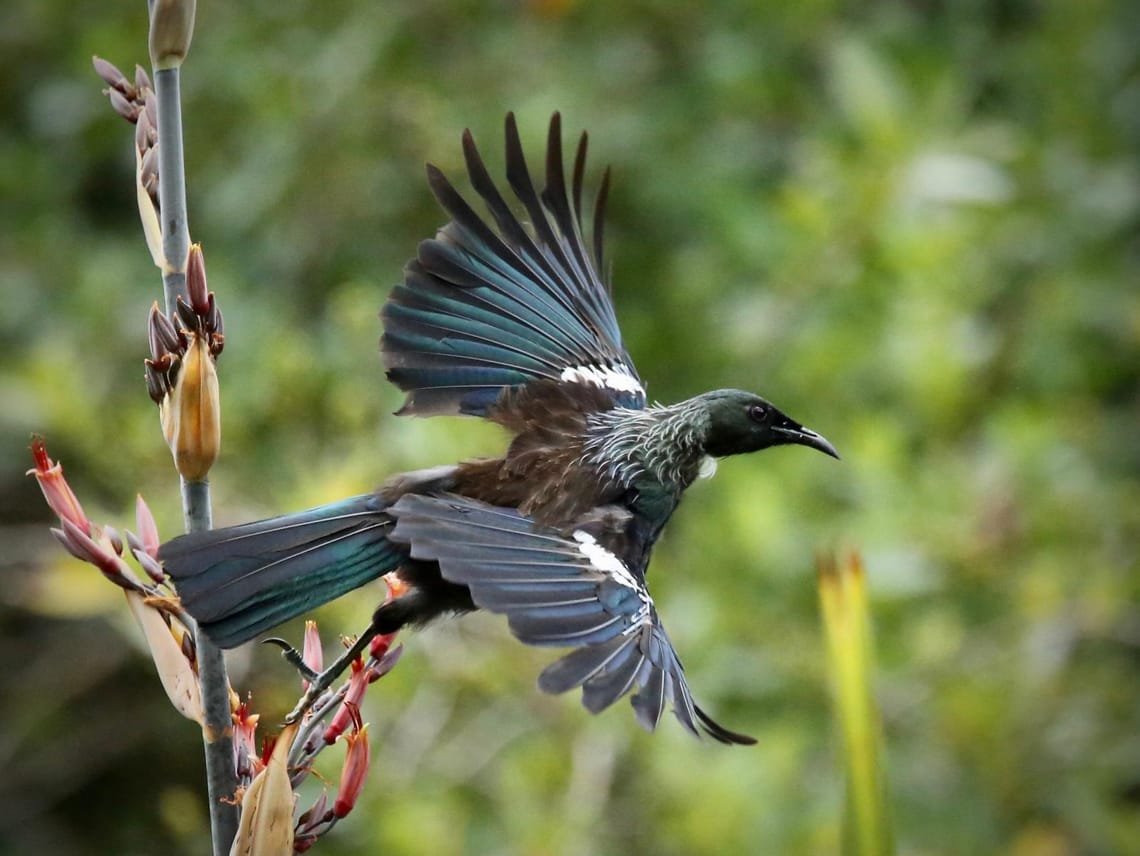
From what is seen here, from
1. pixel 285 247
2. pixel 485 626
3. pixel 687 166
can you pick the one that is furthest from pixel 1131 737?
pixel 285 247

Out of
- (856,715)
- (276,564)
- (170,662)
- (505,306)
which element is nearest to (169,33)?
(170,662)

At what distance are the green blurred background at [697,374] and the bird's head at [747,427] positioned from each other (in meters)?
0.90

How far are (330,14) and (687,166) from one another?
1.18m

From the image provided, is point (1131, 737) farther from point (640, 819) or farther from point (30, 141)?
point (30, 141)

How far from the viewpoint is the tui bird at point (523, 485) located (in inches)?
75.5

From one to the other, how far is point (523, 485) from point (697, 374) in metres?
1.89

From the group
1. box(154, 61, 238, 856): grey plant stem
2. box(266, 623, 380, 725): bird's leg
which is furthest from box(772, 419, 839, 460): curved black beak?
box(154, 61, 238, 856): grey plant stem

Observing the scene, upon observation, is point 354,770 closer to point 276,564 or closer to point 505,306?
point 276,564

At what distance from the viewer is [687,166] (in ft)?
15.1

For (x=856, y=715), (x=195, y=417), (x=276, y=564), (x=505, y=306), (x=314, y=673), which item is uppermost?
(x=505, y=306)

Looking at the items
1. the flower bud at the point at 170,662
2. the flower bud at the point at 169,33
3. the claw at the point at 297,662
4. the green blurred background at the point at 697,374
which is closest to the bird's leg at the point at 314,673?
the claw at the point at 297,662

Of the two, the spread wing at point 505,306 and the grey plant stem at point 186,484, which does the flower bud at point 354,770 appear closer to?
the grey plant stem at point 186,484

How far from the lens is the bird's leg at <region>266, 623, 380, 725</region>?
1.72m

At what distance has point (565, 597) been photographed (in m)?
2.03
